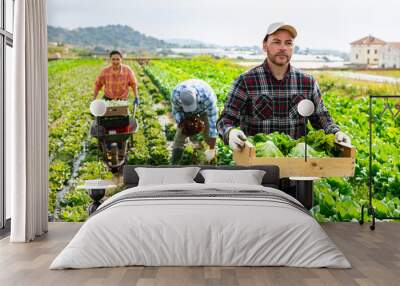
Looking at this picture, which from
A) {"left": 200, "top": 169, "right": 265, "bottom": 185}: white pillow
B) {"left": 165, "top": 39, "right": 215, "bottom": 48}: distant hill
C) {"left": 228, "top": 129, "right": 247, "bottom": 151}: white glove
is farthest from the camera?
{"left": 165, "top": 39, "right": 215, "bottom": 48}: distant hill

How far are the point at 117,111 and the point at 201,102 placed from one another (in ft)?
3.32

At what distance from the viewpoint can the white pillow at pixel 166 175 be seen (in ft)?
22.3

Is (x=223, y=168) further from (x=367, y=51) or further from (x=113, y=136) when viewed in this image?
(x=367, y=51)

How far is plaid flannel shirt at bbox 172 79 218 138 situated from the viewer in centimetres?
765

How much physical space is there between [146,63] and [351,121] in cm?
263

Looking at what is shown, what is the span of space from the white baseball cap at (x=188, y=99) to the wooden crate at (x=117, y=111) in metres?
0.69

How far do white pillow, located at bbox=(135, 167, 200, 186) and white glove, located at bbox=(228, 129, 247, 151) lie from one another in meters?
0.59

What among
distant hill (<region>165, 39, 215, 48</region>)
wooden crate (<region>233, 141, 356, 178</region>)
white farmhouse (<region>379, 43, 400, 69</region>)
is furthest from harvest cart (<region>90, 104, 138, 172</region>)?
white farmhouse (<region>379, 43, 400, 69</region>)

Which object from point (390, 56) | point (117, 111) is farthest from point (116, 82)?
point (390, 56)

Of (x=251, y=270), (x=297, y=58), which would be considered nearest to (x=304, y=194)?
(x=297, y=58)

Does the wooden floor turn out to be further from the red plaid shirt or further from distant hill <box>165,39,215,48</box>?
distant hill <box>165,39,215,48</box>

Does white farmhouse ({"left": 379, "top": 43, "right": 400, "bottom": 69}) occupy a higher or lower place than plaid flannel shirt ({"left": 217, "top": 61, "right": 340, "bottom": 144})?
higher

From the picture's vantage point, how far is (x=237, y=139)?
7328 mm

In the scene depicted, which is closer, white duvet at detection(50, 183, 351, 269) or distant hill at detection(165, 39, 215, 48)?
Answer: white duvet at detection(50, 183, 351, 269)
